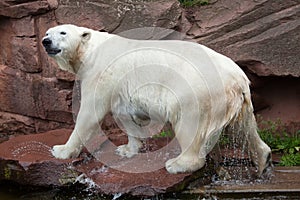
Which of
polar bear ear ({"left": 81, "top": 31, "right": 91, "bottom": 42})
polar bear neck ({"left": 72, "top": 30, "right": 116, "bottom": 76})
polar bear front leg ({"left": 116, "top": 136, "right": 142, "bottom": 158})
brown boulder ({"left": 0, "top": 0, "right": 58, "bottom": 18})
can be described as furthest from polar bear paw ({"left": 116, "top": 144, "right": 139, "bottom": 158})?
brown boulder ({"left": 0, "top": 0, "right": 58, "bottom": 18})

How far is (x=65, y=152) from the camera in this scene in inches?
213

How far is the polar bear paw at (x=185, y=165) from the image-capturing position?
5031 mm

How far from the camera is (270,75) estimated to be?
6.62 meters

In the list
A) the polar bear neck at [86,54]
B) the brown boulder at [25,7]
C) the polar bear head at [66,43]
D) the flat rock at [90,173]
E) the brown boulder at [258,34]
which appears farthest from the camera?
the brown boulder at [25,7]

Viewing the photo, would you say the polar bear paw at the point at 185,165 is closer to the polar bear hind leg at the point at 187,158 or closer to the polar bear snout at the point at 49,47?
the polar bear hind leg at the point at 187,158

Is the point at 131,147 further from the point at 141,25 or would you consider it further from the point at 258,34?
the point at 258,34

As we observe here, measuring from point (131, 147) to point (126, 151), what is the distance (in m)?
0.06

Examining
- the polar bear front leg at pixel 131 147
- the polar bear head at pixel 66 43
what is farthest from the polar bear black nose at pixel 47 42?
the polar bear front leg at pixel 131 147

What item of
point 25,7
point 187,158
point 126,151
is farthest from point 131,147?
point 25,7

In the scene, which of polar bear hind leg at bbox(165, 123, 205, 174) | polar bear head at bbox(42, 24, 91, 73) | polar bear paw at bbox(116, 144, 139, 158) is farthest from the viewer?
polar bear paw at bbox(116, 144, 139, 158)

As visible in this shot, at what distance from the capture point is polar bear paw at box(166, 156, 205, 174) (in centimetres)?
503

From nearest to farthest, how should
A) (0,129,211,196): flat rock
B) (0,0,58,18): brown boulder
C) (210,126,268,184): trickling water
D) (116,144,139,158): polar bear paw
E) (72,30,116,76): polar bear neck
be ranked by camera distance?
(0,129,211,196): flat rock → (210,126,268,184): trickling water → (72,30,116,76): polar bear neck → (116,144,139,158): polar bear paw → (0,0,58,18): brown boulder

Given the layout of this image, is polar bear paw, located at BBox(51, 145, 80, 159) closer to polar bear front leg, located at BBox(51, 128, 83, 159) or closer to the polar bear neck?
polar bear front leg, located at BBox(51, 128, 83, 159)

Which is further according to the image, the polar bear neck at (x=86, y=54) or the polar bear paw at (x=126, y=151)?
the polar bear paw at (x=126, y=151)
